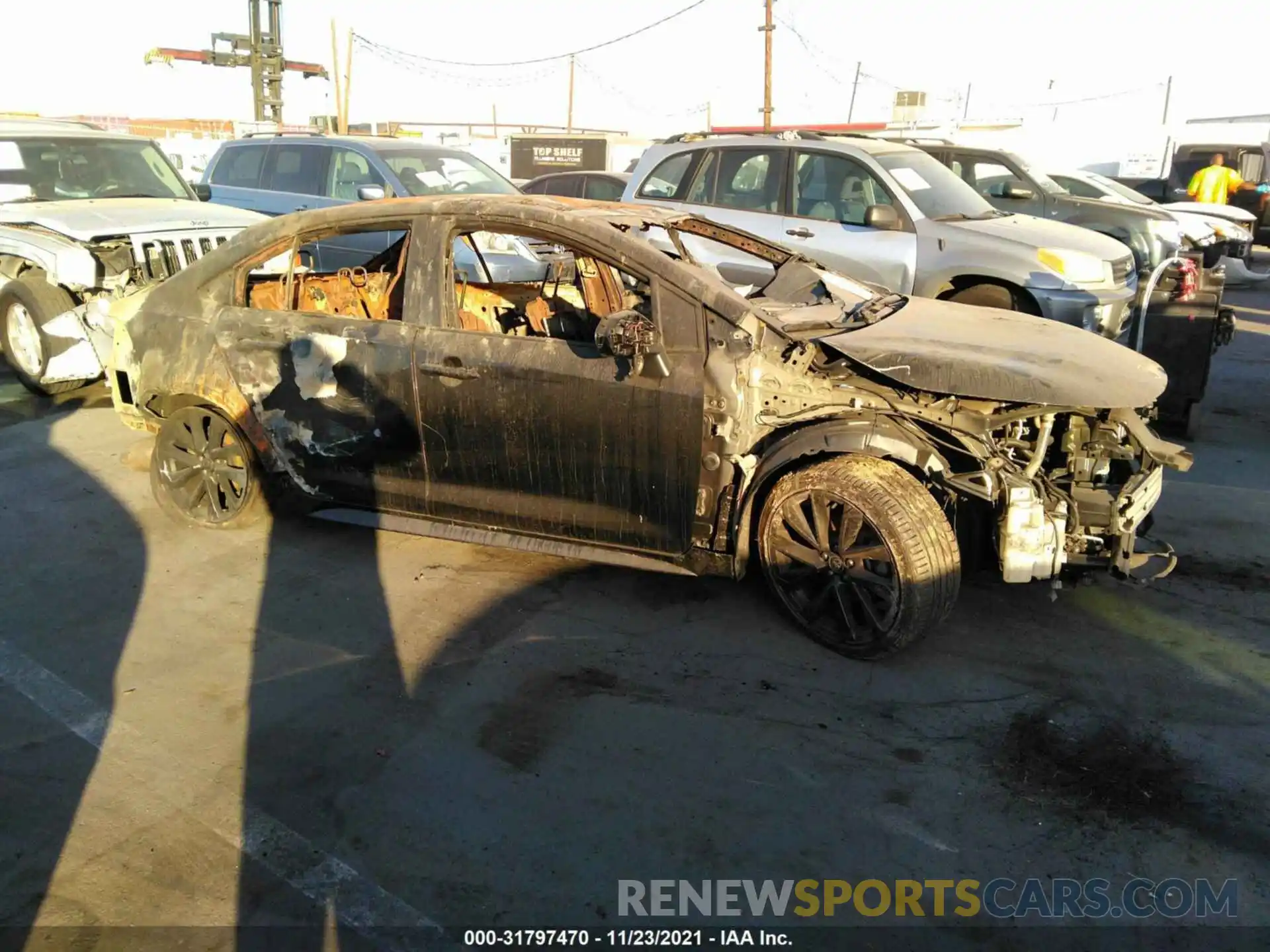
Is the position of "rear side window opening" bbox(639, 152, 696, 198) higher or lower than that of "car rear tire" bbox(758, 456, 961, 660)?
higher

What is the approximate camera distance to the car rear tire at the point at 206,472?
4934 mm

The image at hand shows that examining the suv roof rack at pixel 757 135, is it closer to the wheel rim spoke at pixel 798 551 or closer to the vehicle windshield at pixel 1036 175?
the vehicle windshield at pixel 1036 175

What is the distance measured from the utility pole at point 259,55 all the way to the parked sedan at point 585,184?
1031 cm

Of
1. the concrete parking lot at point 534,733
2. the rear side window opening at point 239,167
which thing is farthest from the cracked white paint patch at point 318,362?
the rear side window opening at point 239,167

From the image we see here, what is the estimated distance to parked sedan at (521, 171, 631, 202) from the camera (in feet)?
48.1

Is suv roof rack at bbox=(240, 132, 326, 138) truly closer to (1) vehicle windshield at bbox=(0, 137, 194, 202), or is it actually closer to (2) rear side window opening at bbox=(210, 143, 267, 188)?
(2) rear side window opening at bbox=(210, 143, 267, 188)

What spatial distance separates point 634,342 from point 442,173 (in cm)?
685

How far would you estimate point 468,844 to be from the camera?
114 inches

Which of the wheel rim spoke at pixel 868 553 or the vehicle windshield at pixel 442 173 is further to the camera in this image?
the vehicle windshield at pixel 442 173

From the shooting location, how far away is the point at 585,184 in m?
14.8

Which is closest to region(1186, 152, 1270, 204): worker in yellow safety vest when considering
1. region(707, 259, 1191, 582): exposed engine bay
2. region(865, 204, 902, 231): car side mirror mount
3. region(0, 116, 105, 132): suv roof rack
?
region(865, 204, 902, 231): car side mirror mount

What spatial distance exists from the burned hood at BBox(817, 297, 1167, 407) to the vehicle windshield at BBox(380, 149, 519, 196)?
608 cm

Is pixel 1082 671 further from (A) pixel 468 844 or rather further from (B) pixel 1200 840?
(A) pixel 468 844

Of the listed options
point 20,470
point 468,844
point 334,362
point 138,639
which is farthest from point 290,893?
point 20,470
